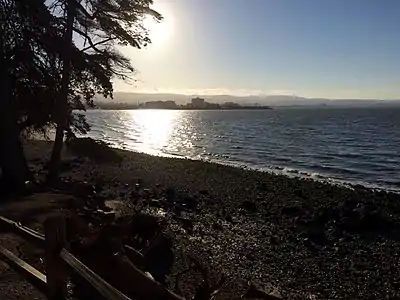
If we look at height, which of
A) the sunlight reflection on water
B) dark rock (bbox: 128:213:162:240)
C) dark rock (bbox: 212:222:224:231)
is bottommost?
the sunlight reflection on water

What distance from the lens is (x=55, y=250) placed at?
5.04m

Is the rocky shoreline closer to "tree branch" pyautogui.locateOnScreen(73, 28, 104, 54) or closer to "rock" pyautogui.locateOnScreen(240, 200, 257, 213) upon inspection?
"rock" pyautogui.locateOnScreen(240, 200, 257, 213)

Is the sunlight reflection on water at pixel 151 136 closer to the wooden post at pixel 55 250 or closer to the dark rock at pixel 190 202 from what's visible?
the dark rock at pixel 190 202

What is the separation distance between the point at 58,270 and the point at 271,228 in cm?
1143

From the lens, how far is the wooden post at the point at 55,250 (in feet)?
16.5

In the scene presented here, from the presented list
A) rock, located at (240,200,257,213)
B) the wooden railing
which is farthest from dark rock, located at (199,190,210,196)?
the wooden railing

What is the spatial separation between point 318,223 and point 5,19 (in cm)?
1183

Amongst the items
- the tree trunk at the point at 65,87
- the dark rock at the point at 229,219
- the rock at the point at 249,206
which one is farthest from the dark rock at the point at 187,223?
the tree trunk at the point at 65,87

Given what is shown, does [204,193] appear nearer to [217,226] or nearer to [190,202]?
[190,202]

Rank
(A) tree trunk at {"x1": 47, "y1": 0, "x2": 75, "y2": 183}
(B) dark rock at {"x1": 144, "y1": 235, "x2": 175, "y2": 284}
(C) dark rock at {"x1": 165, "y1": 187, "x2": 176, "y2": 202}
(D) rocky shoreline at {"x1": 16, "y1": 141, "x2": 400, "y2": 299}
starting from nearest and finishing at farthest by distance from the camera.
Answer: (B) dark rock at {"x1": 144, "y1": 235, "x2": 175, "y2": 284} < (D) rocky shoreline at {"x1": 16, "y1": 141, "x2": 400, "y2": 299} < (A) tree trunk at {"x1": 47, "y1": 0, "x2": 75, "y2": 183} < (C) dark rock at {"x1": 165, "y1": 187, "x2": 176, "y2": 202}

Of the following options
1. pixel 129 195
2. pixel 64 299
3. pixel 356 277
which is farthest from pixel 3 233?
pixel 129 195

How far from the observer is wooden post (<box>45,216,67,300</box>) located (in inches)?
198

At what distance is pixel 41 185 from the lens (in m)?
17.7

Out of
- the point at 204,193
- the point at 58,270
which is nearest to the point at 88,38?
the point at 204,193
